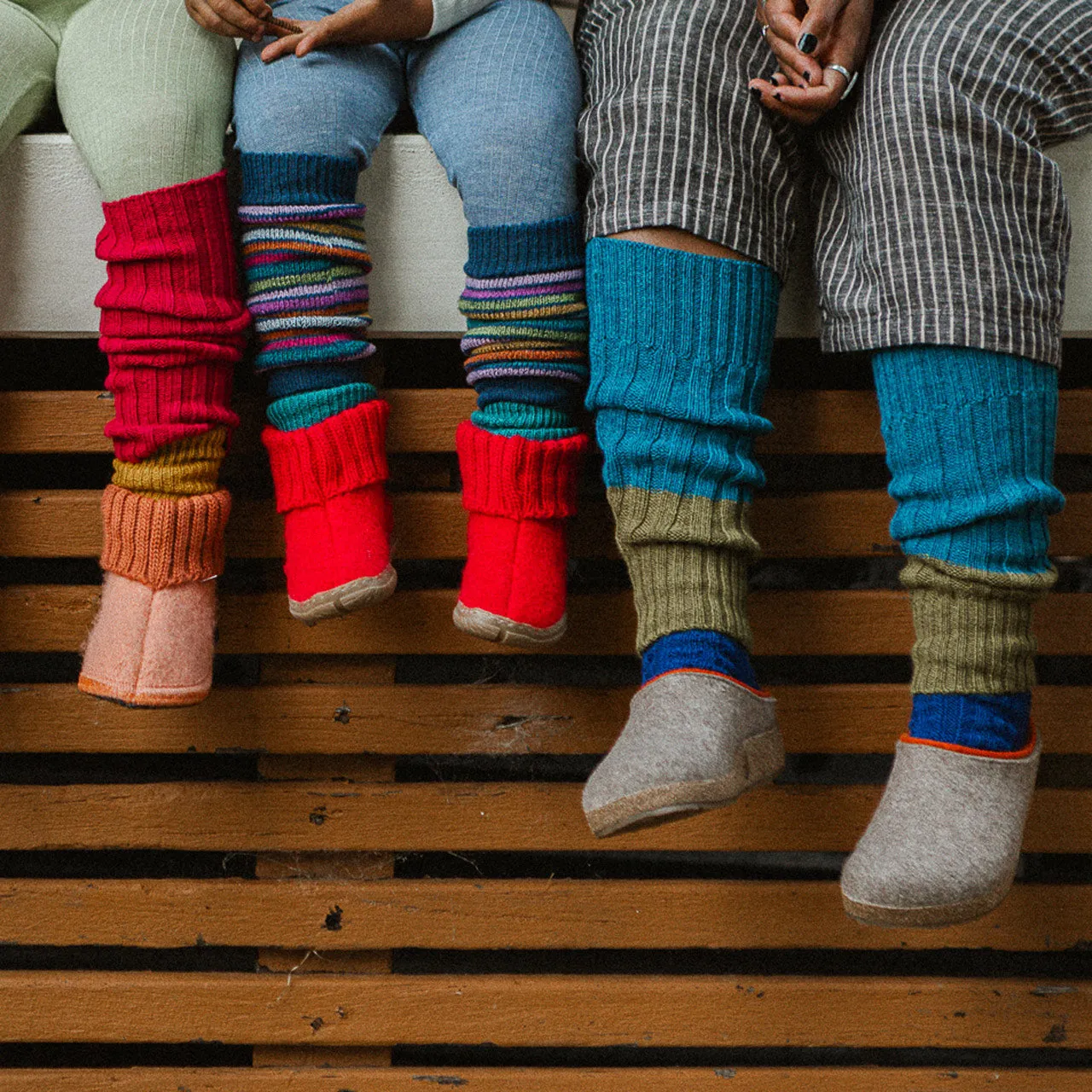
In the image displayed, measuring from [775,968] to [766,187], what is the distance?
1031 millimetres

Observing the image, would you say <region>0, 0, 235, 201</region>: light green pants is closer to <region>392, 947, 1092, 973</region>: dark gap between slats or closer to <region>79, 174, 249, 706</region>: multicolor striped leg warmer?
<region>79, 174, 249, 706</region>: multicolor striped leg warmer

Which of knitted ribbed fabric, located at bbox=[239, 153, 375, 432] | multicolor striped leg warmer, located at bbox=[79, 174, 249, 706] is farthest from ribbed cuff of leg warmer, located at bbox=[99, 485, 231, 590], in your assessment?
knitted ribbed fabric, located at bbox=[239, 153, 375, 432]

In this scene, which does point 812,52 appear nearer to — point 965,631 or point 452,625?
point 965,631

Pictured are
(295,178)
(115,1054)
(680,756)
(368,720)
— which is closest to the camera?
(680,756)

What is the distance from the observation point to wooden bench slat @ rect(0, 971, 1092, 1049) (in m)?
1.11

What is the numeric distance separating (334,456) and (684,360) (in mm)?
322

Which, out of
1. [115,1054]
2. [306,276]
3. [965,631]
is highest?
[306,276]

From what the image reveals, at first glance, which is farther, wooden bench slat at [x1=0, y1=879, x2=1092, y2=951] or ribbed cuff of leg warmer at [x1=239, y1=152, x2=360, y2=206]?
wooden bench slat at [x1=0, y1=879, x2=1092, y2=951]

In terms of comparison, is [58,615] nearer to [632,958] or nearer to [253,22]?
[253,22]

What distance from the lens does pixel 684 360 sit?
0.82 meters

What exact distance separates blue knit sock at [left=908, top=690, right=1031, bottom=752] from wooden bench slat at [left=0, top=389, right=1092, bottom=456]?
12.4 inches

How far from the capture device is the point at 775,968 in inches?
53.9

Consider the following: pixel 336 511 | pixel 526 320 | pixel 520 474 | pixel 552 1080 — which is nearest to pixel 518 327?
pixel 526 320

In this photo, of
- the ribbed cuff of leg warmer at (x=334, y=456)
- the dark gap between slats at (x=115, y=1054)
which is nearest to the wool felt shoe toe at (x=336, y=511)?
the ribbed cuff of leg warmer at (x=334, y=456)
